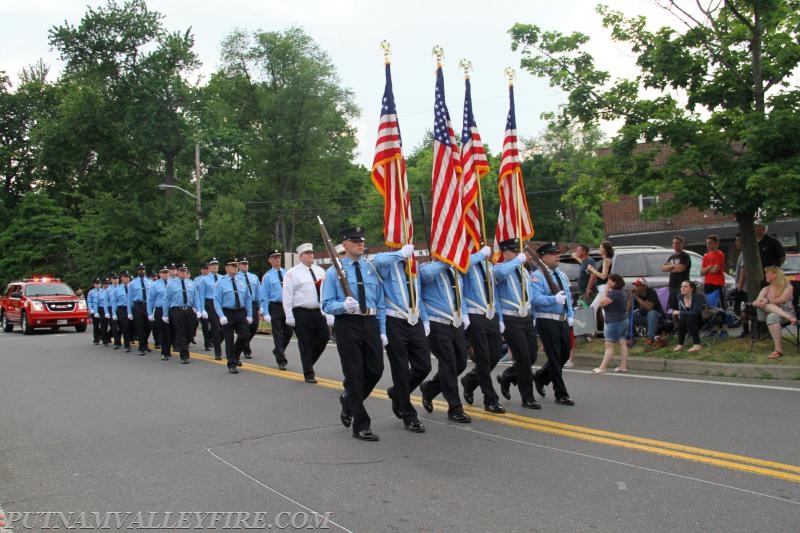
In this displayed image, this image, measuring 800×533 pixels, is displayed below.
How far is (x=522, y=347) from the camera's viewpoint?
820 cm

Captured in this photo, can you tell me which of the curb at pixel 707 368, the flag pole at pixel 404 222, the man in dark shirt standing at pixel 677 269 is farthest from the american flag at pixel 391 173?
the man in dark shirt standing at pixel 677 269

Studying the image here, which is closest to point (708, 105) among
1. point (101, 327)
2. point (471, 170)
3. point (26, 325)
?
point (471, 170)

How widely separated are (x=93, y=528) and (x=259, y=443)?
2.26 m

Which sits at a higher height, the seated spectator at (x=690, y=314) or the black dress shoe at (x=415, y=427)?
the seated spectator at (x=690, y=314)

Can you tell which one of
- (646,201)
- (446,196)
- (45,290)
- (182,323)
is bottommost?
(182,323)

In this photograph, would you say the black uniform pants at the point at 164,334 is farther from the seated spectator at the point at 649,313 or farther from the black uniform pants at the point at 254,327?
the seated spectator at the point at 649,313

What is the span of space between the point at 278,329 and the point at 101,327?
961 centimetres

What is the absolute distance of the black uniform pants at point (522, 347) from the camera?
8.21m

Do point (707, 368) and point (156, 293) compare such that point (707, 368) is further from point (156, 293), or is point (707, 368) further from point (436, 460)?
point (156, 293)

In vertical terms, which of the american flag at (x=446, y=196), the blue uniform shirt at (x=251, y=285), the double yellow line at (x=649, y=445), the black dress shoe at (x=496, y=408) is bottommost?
the double yellow line at (x=649, y=445)

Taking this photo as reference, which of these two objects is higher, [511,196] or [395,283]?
[511,196]

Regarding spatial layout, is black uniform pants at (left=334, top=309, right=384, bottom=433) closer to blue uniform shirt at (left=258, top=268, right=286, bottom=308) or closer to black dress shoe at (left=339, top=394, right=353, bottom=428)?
black dress shoe at (left=339, top=394, right=353, bottom=428)

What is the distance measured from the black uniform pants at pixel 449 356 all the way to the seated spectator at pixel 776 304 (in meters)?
5.36

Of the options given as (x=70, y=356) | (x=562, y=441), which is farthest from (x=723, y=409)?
(x=70, y=356)
